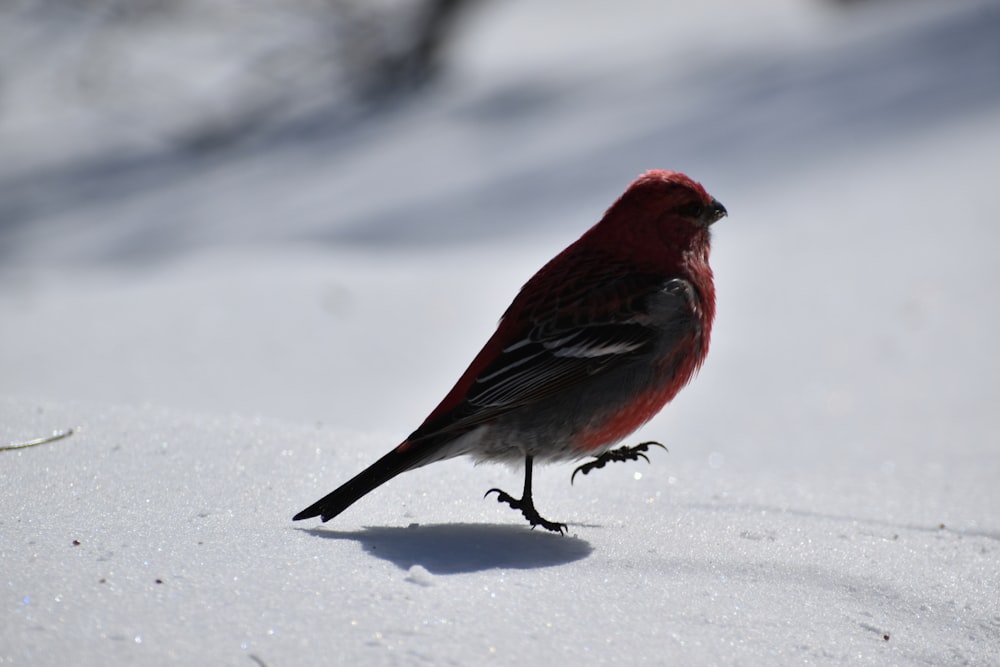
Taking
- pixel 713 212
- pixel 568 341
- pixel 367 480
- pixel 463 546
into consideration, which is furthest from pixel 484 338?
pixel 463 546

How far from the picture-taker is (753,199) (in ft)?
24.2

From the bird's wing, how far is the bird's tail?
5cm

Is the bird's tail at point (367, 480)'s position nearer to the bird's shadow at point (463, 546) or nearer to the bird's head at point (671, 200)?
the bird's shadow at point (463, 546)

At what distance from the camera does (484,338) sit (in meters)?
6.02

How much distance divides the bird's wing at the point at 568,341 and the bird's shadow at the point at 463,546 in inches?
11.3

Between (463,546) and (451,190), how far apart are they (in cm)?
596

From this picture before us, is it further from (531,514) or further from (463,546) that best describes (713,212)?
(463,546)

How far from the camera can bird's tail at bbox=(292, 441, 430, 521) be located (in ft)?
9.04

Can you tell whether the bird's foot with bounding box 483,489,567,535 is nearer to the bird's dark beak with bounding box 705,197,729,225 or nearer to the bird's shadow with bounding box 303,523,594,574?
the bird's shadow with bounding box 303,523,594,574

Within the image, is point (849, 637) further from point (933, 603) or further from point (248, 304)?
point (248, 304)

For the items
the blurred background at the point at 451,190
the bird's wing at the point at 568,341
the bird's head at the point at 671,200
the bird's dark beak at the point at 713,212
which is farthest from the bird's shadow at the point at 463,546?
the blurred background at the point at 451,190

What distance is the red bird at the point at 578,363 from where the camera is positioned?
119 inches

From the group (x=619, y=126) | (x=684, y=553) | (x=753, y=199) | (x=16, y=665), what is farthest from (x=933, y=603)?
(x=619, y=126)

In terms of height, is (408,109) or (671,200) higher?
(408,109)
